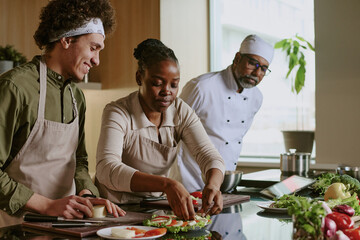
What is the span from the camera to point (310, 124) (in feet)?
15.1

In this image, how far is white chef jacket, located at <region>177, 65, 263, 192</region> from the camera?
3277 mm

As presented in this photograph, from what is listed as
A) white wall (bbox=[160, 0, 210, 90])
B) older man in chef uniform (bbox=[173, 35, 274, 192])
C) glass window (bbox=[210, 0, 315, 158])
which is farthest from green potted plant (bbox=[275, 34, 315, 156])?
older man in chef uniform (bbox=[173, 35, 274, 192])

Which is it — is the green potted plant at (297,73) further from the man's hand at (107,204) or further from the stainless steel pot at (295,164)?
the man's hand at (107,204)

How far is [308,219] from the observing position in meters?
1.05

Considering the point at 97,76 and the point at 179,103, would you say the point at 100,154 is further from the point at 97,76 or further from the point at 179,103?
the point at 97,76

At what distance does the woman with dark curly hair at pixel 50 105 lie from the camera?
158cm

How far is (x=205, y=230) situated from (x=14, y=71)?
834 mm

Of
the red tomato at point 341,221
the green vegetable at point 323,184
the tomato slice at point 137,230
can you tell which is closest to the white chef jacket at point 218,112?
the green vegetable at point 323,184

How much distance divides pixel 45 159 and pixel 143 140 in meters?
0.43

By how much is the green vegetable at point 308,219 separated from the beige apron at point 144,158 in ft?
3.27

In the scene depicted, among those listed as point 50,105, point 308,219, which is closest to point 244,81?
point 50,105

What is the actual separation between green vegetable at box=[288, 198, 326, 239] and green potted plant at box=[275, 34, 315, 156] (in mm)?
3360

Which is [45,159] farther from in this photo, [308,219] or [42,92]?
[308,219]

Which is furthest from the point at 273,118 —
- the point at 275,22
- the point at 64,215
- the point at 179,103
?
the point at 64,215
